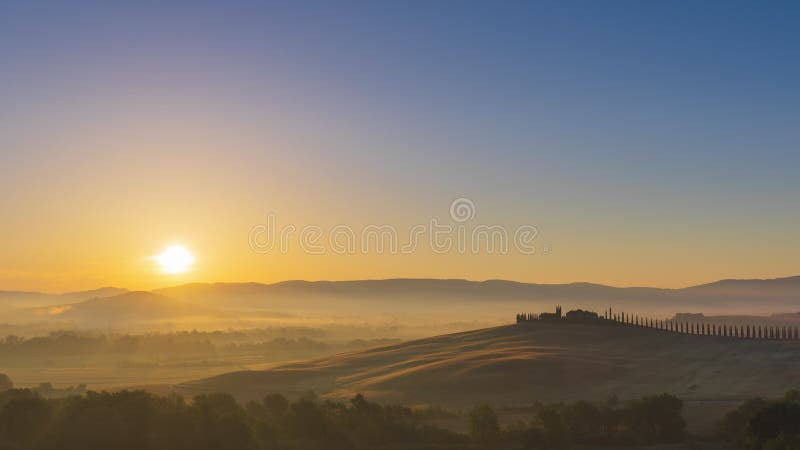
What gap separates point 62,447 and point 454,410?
40.9 metres

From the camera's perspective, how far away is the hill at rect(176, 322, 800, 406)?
303 feet

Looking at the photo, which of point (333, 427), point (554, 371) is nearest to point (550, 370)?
point (554, 371)

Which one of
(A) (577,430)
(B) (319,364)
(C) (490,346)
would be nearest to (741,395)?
(A) (577,430)

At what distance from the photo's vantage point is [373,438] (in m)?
64.8

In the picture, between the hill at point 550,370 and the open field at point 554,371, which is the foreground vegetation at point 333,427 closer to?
the open field at point 554,371

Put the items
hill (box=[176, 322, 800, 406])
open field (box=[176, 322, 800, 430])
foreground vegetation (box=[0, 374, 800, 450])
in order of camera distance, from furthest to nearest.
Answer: hill (box=[176, 322, 800, 406]) → open field (box=[176, 322, 800, 430]) → foreground vegetation (box=[0, 374, 800, 450])

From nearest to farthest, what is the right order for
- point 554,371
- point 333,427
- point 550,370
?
point 333,427 → point 554,371 → point 550,370

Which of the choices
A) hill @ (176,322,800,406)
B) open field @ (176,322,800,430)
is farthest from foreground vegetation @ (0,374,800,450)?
hill @ (176,322,800,406)

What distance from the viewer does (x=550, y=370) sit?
10269cm

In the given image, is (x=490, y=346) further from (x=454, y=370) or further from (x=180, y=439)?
(x=180, y=439)

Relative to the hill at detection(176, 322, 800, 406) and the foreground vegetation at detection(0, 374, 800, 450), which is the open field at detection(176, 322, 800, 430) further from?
the foreground vegetation at detection(0, 374, 800, 450)

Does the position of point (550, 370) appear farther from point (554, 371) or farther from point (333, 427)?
point (333, 427)

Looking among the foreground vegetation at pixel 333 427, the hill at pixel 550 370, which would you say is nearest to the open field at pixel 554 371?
the hill at pixel 550 370

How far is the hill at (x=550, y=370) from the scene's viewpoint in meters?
92.2
